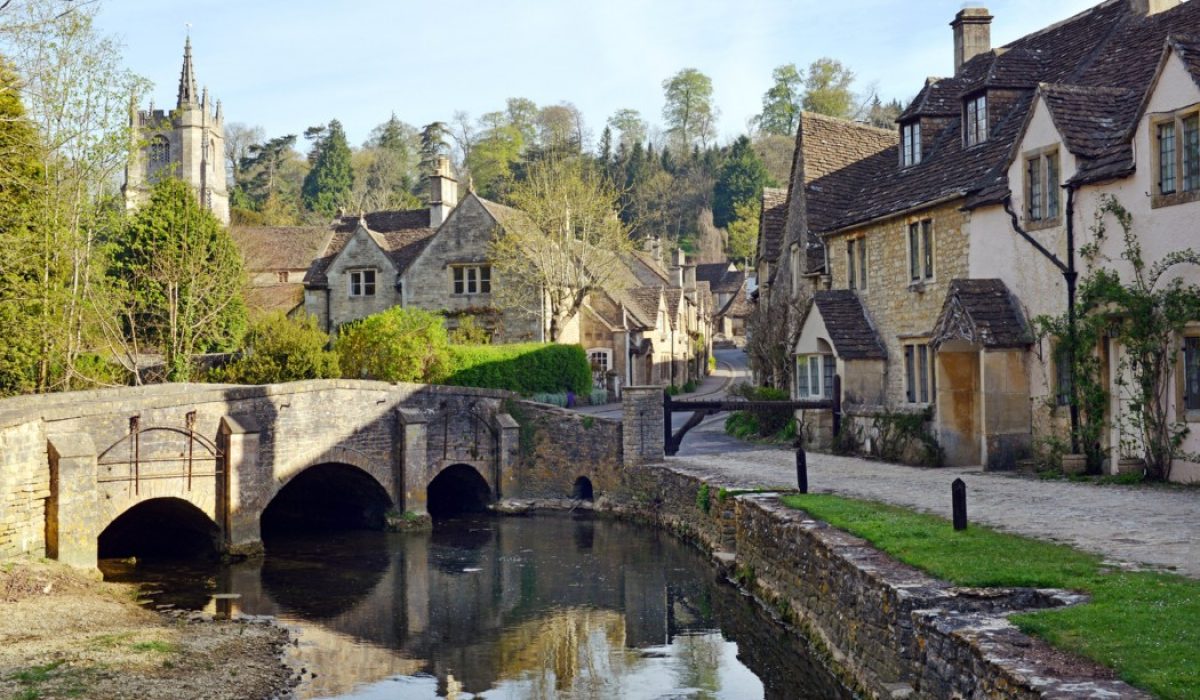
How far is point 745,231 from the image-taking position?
9000cm

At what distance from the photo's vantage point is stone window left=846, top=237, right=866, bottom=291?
88.3 feet

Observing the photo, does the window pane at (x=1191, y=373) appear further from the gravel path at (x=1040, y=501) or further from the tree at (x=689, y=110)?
the tree at (x=689, y=110)

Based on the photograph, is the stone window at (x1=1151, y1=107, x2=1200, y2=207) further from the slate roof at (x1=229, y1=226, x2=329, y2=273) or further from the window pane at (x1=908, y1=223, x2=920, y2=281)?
the slate roof at (x1=229, y1=226, x2=329, y2=273)

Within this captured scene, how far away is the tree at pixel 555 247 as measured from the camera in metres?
43.6

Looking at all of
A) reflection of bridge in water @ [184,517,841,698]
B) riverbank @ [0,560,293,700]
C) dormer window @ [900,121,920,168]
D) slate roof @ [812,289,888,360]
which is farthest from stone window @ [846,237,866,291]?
riverbank @ [0,560,293,700]

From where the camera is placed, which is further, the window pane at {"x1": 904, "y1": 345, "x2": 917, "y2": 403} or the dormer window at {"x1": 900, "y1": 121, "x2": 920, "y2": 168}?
the dormer window at {"x1": 900, "y1": 121, "x2": 920, "y2": 168}

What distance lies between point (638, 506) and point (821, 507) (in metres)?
11.9

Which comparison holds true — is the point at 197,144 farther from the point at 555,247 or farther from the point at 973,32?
the point at 973,32

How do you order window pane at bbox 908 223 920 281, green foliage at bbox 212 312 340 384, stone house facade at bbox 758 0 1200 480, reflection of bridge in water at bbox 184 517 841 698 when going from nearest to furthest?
1. reflection of bridge in water at bbox 184 517 841 698
2. stone house facade at bbox 758 0 1200 480
3. window pane at bbox 908 223 920 281
4. green foliage at bbox 212 312 340 384

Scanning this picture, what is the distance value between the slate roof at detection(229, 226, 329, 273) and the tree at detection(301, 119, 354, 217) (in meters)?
19.0

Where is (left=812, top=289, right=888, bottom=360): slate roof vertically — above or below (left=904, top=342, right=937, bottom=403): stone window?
above

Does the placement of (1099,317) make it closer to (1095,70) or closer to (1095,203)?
(1095,203)

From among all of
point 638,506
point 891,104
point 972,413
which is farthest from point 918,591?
point 891,104

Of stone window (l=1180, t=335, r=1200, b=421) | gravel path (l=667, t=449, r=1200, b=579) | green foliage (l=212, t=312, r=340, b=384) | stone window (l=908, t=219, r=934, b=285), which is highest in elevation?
stone window (l=908, t=219, r=934, b=285)
